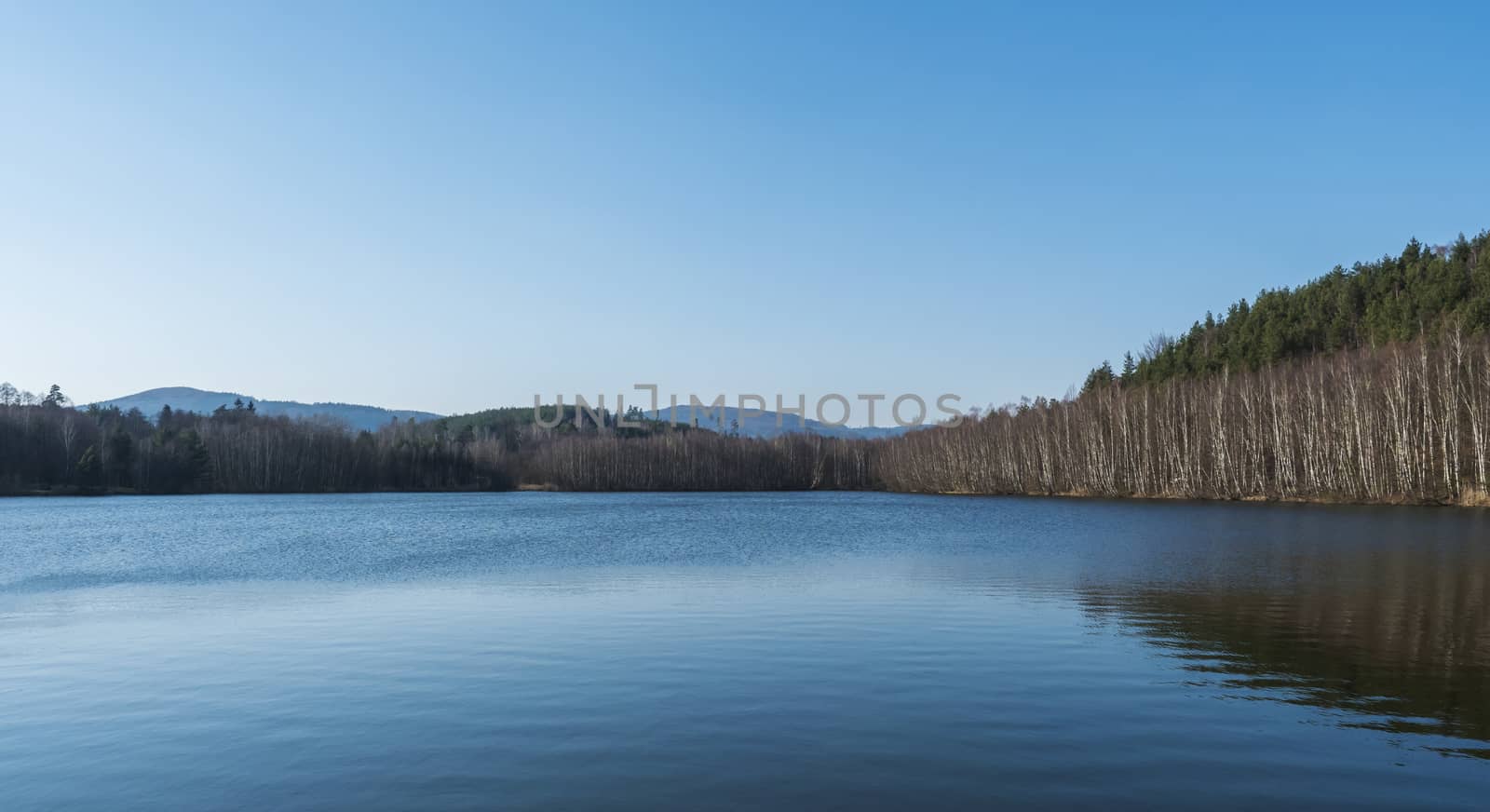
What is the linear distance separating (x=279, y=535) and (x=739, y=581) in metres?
27.3

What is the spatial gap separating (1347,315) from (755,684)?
96.8 m

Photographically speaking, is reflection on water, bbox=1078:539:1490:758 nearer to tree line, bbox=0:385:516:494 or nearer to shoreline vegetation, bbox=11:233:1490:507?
shoreline vegetation, bbox=11:233:1490:507

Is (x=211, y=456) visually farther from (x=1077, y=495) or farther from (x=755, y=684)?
(x=755, y=684)

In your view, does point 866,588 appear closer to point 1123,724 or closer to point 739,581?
point 739,581

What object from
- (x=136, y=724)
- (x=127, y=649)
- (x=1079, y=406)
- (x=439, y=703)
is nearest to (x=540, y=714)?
(x=439, y=703)

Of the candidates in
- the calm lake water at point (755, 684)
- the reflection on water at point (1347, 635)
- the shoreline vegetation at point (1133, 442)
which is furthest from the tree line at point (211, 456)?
the reflection on water at point (1347, 635)

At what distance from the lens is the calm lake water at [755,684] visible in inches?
325

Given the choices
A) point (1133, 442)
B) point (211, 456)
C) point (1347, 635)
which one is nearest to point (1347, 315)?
point (1133, 442)

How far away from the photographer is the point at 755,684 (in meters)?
12.2

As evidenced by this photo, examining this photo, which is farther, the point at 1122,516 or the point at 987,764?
the point at 1122,516

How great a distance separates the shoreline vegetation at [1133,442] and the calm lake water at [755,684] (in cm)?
3627

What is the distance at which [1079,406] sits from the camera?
3748 inches

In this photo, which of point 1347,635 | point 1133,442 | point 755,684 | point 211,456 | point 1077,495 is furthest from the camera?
point 211,456

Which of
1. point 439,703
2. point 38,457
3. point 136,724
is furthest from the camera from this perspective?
point 38,457
